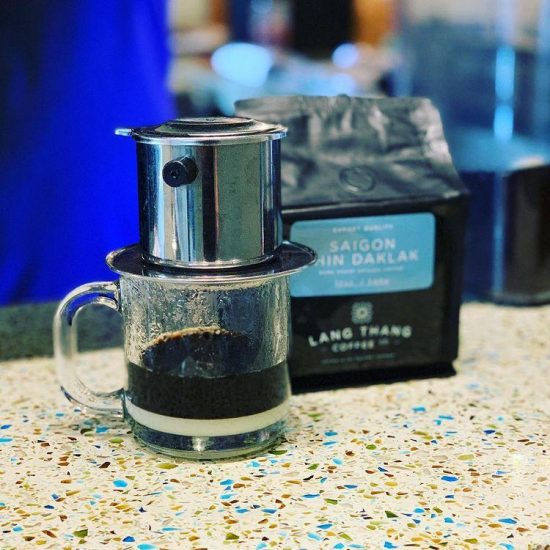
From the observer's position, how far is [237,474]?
69cm

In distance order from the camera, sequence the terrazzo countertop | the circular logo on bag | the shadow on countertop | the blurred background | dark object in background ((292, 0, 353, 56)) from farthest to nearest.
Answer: dark object in background ((292, 0, 353, 56)), the blurred background, the shadow on countertop, the circular logo on bag, the terrazzo countertop

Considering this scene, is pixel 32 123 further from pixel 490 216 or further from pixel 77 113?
pixel 490 216

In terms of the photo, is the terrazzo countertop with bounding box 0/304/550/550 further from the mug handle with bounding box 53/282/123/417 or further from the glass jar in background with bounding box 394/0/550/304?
the glass jar in background with bounding box 394/0/550/304

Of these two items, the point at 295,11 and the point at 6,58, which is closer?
the point at 6,58

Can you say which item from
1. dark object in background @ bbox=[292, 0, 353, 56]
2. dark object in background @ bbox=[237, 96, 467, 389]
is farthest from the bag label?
dark object in background @ bbox=[292, 0, 353, 56]

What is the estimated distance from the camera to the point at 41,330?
993 mm

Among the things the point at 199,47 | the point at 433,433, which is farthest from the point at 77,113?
the point at 199,47

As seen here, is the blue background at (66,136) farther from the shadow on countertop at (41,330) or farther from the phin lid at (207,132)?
the phin lid at (207,132)

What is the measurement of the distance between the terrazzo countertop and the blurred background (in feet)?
0.78

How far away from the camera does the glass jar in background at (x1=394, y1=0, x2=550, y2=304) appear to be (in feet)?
3.53

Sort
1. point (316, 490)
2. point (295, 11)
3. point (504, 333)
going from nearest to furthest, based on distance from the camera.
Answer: point (316, 490) < point (504, 333) < point (295, 11)

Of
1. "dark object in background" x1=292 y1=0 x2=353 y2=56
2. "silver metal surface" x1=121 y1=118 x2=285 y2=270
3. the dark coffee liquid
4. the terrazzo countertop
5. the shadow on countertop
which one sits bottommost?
the terrazzo countertop

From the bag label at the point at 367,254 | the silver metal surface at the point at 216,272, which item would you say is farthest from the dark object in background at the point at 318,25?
the silver metal surface at the point at 216,272

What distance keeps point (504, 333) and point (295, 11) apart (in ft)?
10.3
